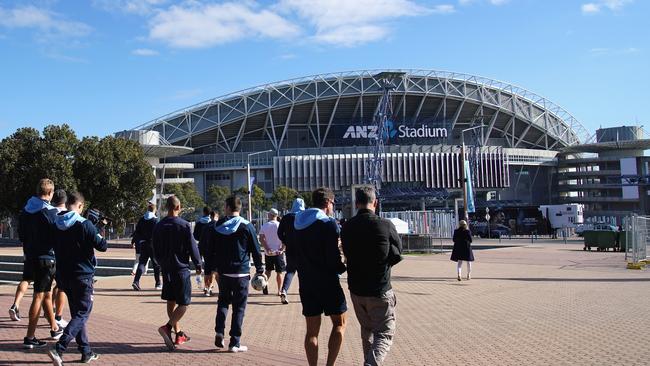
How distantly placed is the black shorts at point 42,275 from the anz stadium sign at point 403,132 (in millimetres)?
85304

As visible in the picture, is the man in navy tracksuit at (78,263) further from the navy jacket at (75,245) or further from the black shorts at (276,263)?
the black shorts at (276,263)

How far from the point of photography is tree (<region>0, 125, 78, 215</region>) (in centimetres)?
3588

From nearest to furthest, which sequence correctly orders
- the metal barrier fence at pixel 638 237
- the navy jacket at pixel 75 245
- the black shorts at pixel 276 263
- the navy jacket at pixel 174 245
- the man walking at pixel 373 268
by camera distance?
the man walking at pixel 373 268 < the navy jacket at pixel 75 245 < the navy jacket at pixel 174 245 < the black shorts at pixel 276 263 < the metal barrier fence at pixel 638 237

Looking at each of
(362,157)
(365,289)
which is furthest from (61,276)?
(362,157)

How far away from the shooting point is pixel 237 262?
748cm

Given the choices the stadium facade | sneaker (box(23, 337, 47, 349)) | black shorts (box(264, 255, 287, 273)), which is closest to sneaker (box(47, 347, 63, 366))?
sneaker (box(23, 337, 47, 349))

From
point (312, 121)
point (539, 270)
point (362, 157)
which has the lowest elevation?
point (539, 270)

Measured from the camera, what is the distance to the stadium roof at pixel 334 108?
89062 millimetres

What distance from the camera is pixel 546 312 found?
1047 centimetres

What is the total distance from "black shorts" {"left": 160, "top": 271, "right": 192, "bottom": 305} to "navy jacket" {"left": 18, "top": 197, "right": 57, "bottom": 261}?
60.2 inches

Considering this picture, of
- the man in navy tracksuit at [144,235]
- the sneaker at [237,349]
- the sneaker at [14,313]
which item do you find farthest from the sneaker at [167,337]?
the man in navy tracksuit at [144,235]

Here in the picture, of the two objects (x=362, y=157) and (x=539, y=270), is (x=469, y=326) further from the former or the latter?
(x=362, y=157)

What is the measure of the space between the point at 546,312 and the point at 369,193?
6.01 meters

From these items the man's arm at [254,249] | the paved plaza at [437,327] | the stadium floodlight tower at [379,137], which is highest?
the stadium floodlight tower at [379,137]
